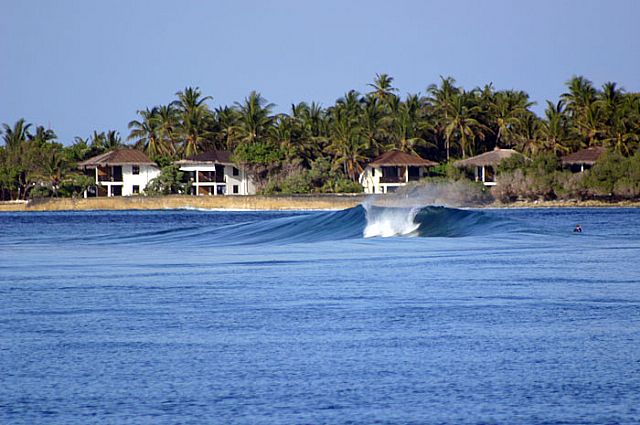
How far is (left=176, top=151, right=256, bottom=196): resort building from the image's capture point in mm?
97750

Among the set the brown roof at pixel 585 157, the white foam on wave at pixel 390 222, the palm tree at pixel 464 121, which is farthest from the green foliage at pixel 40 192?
the white foam on wave at pixel 390 222

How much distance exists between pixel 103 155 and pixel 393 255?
→ 78.5 m

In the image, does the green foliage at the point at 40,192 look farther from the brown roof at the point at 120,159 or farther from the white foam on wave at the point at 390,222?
the white foam on wave at the point at 390,222

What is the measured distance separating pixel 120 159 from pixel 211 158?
8.20 metres

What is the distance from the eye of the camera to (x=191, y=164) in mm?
97625

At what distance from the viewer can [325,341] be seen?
1309 cm

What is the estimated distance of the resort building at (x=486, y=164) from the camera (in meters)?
88.6

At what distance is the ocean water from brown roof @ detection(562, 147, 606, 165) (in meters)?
60.6

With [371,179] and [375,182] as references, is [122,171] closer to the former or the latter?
[371,179]

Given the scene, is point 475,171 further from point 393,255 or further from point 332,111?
point 393,255

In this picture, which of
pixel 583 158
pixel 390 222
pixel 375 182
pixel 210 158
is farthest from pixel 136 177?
pixel 390 222

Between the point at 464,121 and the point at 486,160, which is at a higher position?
the point at 464,121

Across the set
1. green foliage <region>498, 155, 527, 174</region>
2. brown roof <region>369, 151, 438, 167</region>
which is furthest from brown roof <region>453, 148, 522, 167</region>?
brown roof <region>369, 151, 438, 167</region>

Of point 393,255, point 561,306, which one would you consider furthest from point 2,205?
point 561,306
